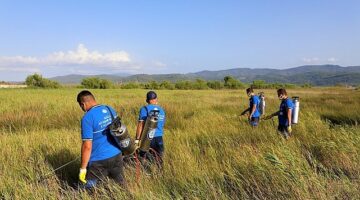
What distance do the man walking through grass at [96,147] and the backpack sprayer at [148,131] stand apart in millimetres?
924

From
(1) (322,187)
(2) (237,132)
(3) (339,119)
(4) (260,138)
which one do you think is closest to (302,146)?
(4) (260,138)

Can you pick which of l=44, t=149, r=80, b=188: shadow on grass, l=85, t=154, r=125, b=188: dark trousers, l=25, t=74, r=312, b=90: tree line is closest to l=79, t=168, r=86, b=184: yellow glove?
l=85, t=154, r=125, b=188: dark trousers

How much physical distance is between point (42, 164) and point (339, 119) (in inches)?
424

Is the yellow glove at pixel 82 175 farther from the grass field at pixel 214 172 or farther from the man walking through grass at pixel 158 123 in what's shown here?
the man walking through grass at pixel 158 123

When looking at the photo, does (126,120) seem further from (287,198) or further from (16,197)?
(287,198)

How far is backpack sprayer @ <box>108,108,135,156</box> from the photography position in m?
4.50

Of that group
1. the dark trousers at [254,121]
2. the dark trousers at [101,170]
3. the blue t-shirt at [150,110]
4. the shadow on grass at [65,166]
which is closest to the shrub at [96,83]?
the dark trousers at [254,121]

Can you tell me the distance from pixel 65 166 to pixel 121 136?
2138 mm

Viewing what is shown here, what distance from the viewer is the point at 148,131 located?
569cm

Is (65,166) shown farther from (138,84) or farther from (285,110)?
(138,84)

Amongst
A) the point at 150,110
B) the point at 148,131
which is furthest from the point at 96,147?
the point at 150,110

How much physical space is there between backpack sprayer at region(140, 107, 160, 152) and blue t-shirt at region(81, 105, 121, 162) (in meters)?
0.95

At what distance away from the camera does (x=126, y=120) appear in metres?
13.0

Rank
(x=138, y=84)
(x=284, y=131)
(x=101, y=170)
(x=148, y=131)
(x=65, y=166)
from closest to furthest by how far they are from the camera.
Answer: (x=101, y=170), (x=148, y=131), (x=65, y=166), (x=284, y=131), (x=138, y=84)
